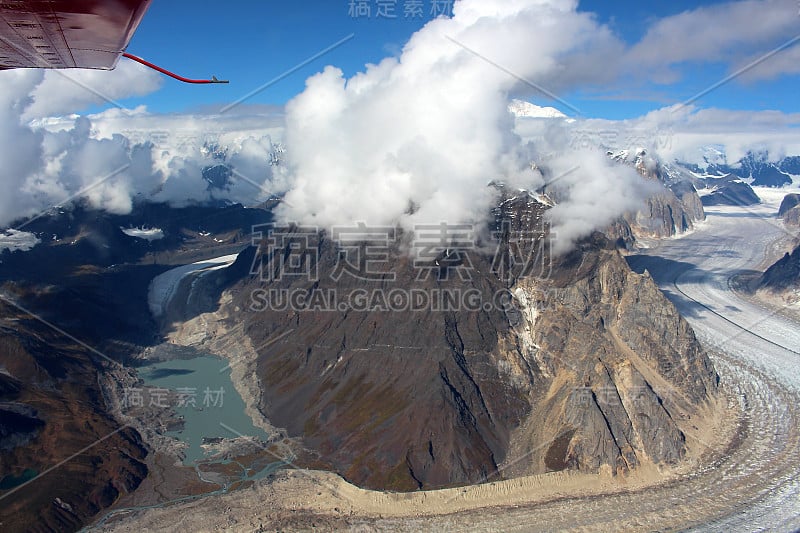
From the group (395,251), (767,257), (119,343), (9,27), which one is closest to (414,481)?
(395,251)

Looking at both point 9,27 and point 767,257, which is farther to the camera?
point 767,257

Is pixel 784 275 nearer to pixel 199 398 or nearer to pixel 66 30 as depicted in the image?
pixel 199 398

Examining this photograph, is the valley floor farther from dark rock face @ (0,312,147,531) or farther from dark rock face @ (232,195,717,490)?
dark rock face @ (0,312,147,531)

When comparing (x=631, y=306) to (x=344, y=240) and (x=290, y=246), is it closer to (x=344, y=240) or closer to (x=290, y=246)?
(x=344, y=240)

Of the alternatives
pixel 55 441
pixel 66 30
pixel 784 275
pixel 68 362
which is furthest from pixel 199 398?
pixel 784 275

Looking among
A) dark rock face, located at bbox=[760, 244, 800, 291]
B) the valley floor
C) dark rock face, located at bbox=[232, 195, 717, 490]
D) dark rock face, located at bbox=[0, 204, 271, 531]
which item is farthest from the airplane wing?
dark rock face, located at bbox=[760, 244, 800, 291]
